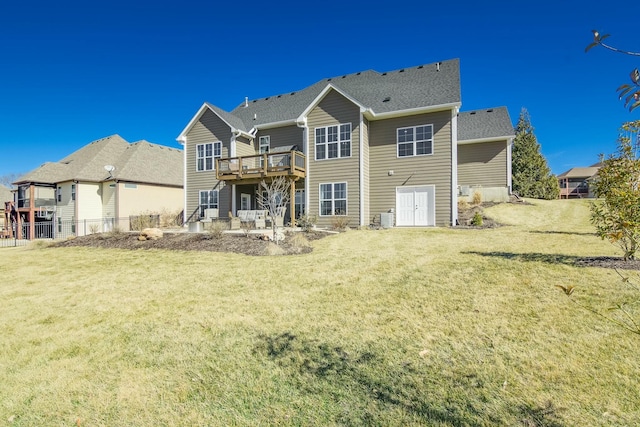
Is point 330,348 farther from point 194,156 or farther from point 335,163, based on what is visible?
point 194,156

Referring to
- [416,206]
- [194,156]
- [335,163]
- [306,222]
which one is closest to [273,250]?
[306,222]

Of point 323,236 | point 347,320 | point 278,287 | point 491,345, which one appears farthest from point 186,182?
point 491,345

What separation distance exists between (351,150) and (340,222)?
399 cm

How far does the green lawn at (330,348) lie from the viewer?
2.53 meters

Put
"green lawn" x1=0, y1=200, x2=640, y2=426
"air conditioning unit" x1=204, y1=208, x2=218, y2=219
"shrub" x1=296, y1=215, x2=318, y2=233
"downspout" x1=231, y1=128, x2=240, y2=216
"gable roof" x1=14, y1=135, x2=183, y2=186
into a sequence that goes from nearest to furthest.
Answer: "green lawn" x1=0, y1=200, x2=640, y2=426, "shrub" x1=296, y1=215, x2=318, y2=233, "downspout" x1=231, y1=128, x2=240, y2=216, "air conditioning unit" x1=204, y1=208, x2=218, y2=219, "gable roof" x1=14, y1=135, x2=183, y2=186

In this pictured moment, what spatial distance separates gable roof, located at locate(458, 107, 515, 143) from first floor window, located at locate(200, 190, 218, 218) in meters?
17.7

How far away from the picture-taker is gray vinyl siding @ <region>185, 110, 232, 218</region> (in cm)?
1888

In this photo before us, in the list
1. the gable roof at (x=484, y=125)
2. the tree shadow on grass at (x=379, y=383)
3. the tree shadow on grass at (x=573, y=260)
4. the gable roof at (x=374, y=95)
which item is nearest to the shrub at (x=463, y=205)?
the gable roof at (x=484, y=125)

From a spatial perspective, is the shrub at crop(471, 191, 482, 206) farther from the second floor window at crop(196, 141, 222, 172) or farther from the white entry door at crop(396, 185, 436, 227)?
the second floor window at crop(196, 141, 222, 172)

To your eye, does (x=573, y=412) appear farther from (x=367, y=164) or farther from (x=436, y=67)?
(x=436, y=67)

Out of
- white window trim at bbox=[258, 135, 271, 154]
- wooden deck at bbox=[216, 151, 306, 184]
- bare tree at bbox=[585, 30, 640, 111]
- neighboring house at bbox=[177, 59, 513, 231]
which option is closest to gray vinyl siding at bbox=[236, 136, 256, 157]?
neighboring house at bbox=[177, 59, 513, 231]

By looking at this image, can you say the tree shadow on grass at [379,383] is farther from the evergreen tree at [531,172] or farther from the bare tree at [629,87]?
the evergreen tree at [531,172]

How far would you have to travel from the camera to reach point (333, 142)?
16.5m

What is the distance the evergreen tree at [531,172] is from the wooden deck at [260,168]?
24.6 m
